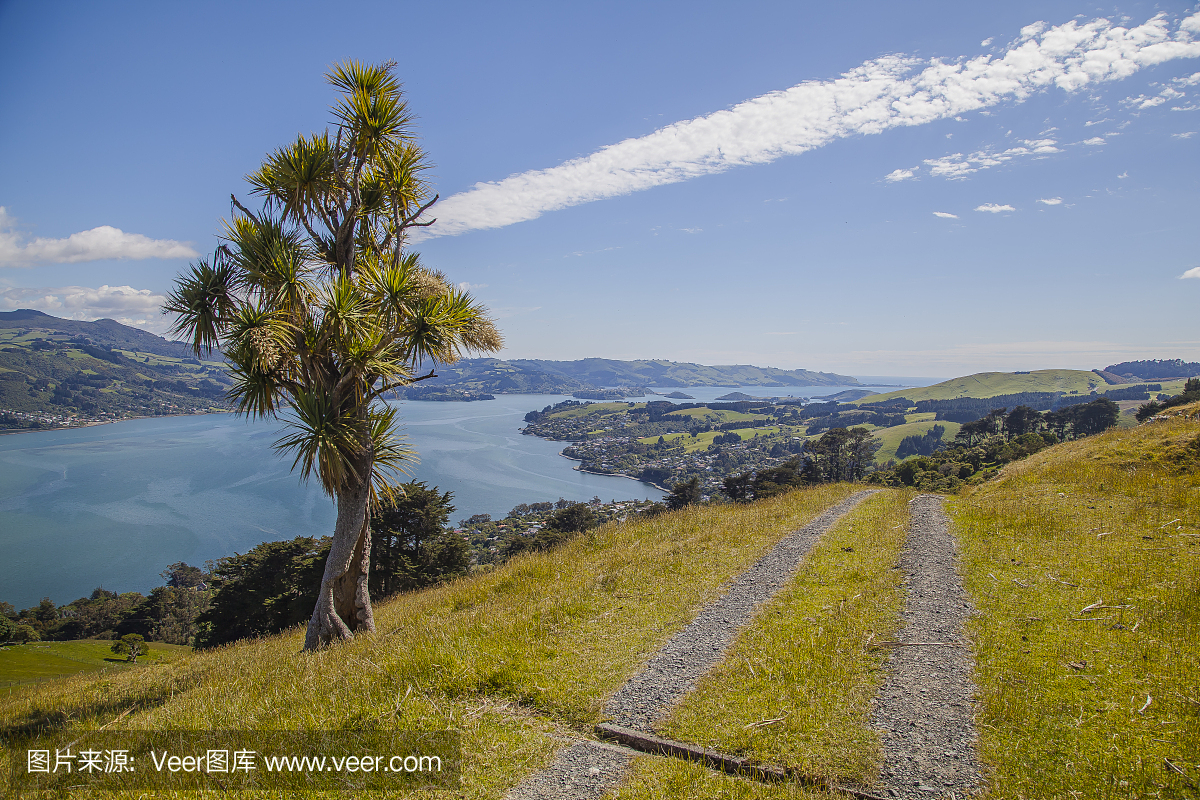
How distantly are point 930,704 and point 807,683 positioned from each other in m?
1.07

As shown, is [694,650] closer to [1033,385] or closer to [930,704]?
[930,704]

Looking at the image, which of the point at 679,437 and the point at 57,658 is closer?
the point at 57,658

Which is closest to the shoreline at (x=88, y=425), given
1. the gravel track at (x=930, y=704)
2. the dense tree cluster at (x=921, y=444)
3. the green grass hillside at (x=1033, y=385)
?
the gravel track at (x=930, y=704)

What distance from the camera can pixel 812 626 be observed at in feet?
21.1

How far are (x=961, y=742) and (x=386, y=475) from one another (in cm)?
888

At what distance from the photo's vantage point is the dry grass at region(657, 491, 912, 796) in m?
4.02

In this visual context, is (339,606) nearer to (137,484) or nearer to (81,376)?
(137,484)

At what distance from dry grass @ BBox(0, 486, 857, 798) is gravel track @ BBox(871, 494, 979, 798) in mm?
2556

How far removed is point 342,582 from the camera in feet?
30.0

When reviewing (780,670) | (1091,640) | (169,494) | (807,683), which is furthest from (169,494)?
(1091,640)

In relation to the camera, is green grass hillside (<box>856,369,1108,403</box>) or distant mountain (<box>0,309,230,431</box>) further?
green grass hillside (<box>856,369,1108,403</box>)

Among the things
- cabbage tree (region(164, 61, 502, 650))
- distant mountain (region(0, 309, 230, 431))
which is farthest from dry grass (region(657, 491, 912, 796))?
distant mountain (region(0, 309, 230, 431))

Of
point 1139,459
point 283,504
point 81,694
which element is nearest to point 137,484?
point 283,504

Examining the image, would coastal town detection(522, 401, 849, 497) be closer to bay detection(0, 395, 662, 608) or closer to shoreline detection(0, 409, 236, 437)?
bay detection(0, 395, 662, 608)
